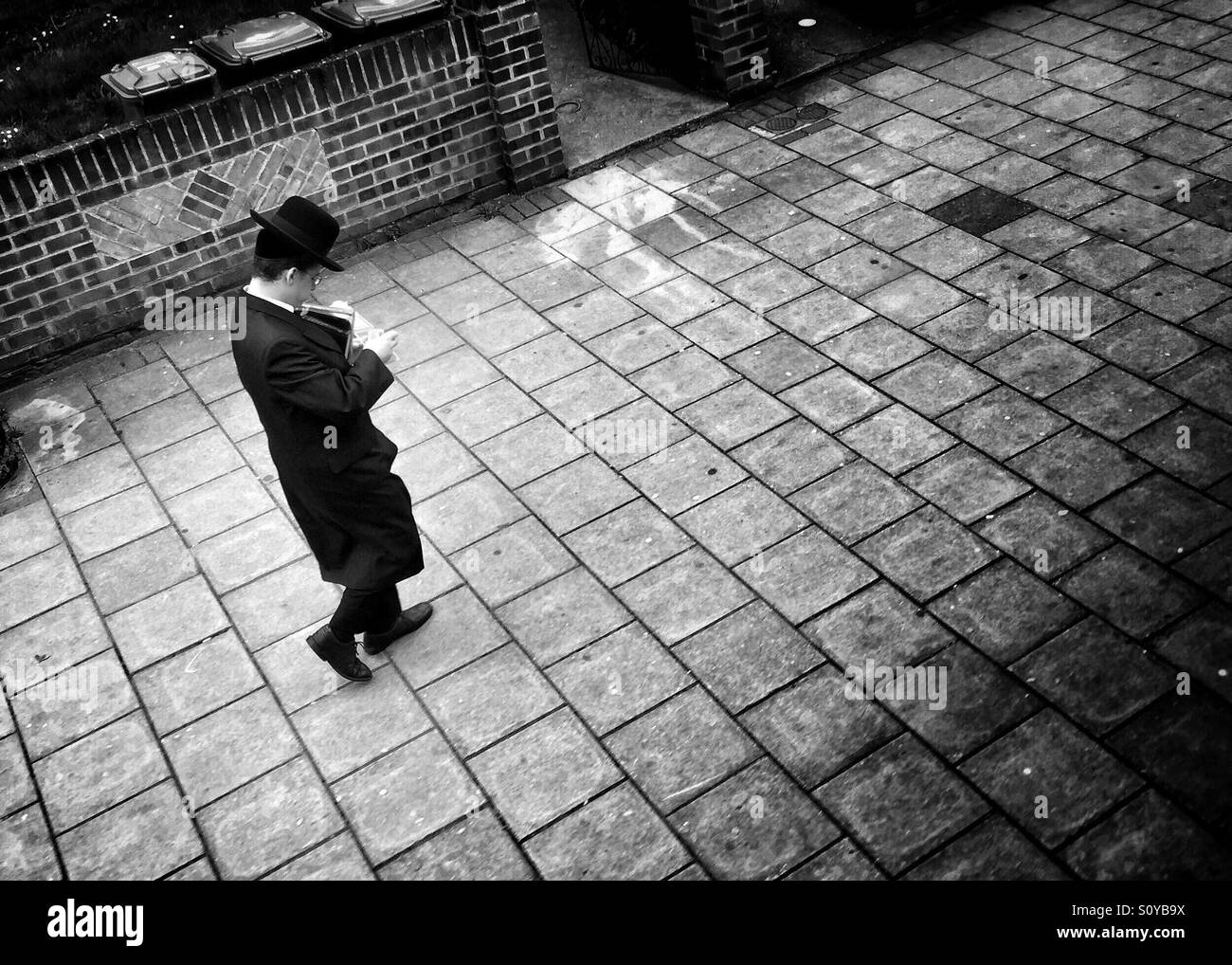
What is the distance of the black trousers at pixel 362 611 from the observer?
4.83 metres

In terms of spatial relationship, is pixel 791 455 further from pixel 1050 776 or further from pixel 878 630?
pixel 1050 776

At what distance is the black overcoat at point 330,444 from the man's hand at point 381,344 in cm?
3

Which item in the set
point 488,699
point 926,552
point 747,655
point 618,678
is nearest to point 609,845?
point 618,678

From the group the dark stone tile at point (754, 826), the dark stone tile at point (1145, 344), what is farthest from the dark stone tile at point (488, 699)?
the dark stone tile at point (1145, 344)

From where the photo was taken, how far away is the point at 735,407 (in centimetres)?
620

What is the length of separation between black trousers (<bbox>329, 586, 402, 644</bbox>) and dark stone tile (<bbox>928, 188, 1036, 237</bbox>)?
4.48m

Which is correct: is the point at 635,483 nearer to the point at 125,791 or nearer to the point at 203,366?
the point at 125,791

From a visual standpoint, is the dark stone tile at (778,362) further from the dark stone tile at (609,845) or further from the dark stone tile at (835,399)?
the dark stone tile at (609,845)

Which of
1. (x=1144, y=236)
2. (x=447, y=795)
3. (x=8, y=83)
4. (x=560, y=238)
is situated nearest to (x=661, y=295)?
(x=560, y=238)

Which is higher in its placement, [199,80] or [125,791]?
[199,80]

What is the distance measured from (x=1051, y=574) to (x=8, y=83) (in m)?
8.39

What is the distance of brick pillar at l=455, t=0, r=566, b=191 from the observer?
8000mm

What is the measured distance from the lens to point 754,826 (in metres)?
4.23

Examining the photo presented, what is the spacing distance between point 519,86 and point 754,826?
5.93 metres
